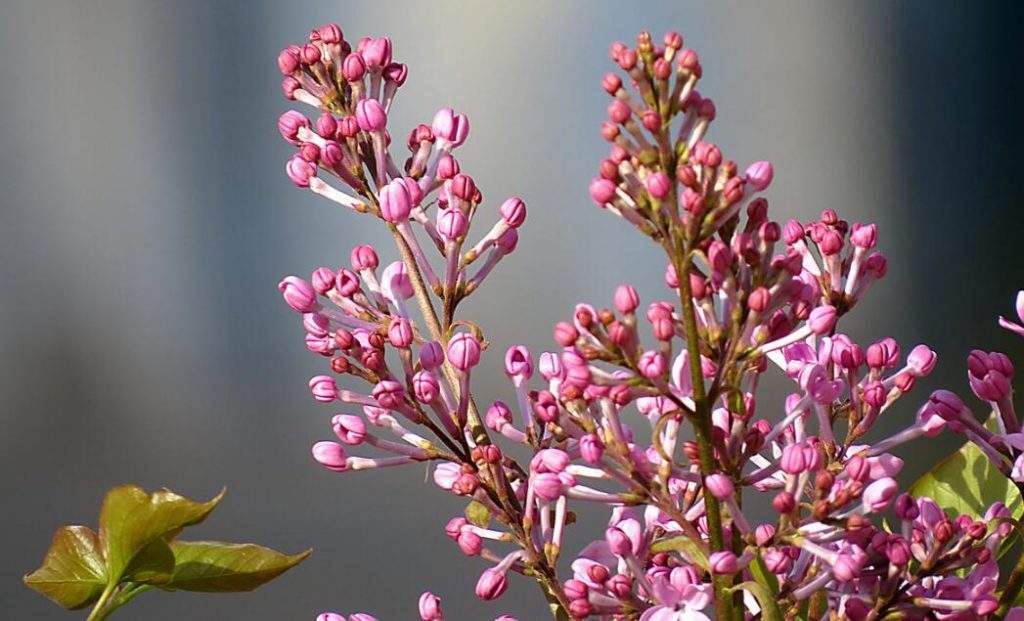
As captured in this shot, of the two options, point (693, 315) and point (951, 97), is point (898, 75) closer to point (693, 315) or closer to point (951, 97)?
point (951, 97)

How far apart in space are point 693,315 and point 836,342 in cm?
6

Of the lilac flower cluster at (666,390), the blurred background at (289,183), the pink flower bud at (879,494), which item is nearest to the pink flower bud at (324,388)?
the lilac flower cluster at (666,390)

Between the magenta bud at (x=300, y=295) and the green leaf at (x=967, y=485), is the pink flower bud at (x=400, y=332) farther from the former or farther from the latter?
the green leaf at (x=967, y=485)

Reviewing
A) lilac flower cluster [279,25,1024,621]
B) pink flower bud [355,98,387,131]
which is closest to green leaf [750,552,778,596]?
lilac flower cluster [279,25,1024,621]

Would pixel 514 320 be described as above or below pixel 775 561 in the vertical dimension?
below

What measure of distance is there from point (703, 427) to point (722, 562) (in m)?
0.02

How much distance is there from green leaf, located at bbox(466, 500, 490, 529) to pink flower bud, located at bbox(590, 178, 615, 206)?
0.07 meters

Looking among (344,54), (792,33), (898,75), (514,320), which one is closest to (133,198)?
(514,320)

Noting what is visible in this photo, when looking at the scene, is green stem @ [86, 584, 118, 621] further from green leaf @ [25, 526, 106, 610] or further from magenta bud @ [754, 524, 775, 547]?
magenta bud @ [754, 524, 775, 547]

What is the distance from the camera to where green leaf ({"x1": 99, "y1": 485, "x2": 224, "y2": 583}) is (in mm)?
233

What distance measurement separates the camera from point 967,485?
306 mm

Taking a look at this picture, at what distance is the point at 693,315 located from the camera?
0.64ft

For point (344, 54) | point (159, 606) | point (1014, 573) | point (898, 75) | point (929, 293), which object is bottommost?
point (159, 606)

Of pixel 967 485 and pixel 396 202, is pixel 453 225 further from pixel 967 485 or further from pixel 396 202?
pixel 967 485
